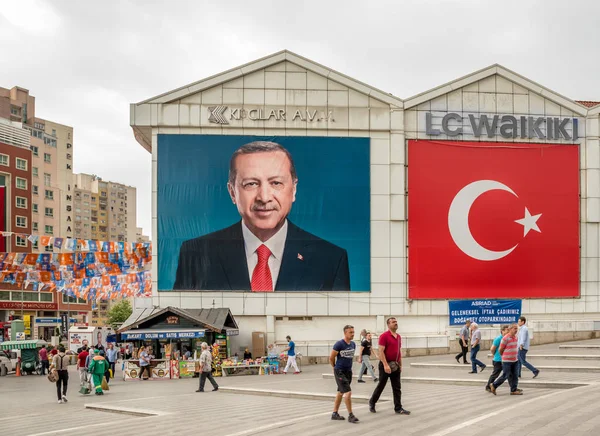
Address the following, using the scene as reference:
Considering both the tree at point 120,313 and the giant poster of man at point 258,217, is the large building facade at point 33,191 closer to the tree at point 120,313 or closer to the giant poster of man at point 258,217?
the tree at point 120,313

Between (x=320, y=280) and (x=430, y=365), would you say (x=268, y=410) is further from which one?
(x=320, y=280)

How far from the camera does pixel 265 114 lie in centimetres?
3816

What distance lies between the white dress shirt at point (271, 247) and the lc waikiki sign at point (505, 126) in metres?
9.44

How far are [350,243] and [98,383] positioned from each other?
17.7 m

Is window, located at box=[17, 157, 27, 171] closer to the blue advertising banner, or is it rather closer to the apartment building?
the blue advertising banner

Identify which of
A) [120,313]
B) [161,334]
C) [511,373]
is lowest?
[120,313]

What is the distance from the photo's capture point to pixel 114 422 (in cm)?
1529

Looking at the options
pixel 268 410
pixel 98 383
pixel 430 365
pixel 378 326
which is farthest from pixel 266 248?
pixel 268 410

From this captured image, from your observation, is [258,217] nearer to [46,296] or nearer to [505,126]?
[505,126]

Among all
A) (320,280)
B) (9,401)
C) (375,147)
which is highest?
(375,147)

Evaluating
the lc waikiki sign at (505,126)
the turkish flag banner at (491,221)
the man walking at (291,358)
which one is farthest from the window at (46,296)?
the man walking at (291,358)

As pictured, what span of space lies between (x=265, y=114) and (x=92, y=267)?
11952 millimetres

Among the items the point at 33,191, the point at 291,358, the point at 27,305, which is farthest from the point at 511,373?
the point at 33,191

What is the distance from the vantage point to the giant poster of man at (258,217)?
37.8m
